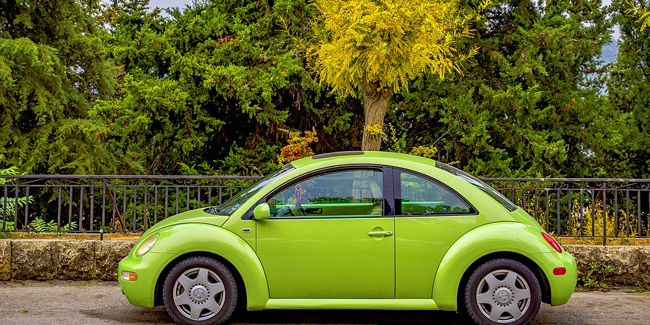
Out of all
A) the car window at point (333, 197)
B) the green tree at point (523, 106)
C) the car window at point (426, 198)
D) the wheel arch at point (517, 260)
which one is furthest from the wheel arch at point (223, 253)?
the green tree at point (523, 106)

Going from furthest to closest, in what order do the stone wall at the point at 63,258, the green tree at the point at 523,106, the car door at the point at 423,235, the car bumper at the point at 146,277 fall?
the green tree at the point at 523,106, the stone wall at the point at 63,258, the car bumper at the point at 146,277, the car door at the point at 423,235

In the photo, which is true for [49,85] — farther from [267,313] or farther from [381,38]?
[267,313]

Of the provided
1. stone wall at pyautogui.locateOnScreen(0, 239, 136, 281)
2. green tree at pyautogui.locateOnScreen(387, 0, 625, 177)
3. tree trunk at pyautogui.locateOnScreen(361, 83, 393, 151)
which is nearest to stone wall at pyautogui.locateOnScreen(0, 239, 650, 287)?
stone wall at pyautogui.locateOnScreen(0, 239, 136, 281)

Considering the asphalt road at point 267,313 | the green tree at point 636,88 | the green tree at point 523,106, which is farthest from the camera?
the green tree at point 636,88

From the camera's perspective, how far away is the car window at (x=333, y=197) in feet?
20.5

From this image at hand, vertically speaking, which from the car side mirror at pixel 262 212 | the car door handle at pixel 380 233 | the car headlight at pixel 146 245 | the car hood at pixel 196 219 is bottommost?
the car headlight at pixel 146 245

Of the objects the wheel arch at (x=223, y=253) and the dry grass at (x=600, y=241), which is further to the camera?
the dry grass at (x=600, y=241)

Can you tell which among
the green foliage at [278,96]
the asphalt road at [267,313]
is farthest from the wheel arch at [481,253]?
the green foliage at [278,96]

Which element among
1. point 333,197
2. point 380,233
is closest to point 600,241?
point 380,233

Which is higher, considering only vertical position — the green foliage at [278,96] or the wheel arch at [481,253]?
the green foliage at [278,96]

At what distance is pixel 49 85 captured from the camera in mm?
20859

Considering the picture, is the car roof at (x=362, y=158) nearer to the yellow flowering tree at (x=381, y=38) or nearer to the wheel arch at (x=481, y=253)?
the wheel arch at (x=481, y=253)

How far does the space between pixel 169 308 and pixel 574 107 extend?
52.5 ft

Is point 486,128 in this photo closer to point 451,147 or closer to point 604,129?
point 451,147
